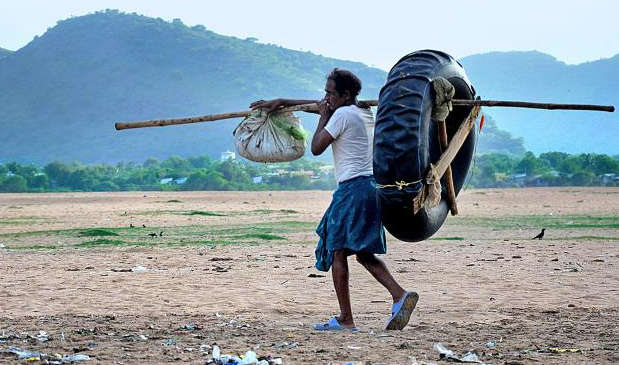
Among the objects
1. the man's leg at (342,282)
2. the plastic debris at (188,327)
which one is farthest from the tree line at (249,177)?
the plastic debris at (188,327)

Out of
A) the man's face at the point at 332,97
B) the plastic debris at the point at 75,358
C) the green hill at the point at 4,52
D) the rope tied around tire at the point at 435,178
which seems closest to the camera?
the plastic debris at the point at 75,358

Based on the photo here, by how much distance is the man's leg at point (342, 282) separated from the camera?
295 inches

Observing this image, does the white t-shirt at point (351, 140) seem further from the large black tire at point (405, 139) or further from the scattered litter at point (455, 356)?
the scattered litter at point (455, 356)

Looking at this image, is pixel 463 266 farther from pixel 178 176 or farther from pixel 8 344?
pixel 178 176

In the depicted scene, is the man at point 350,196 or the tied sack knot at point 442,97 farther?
the man at point 350,196

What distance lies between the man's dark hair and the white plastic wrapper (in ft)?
2.90

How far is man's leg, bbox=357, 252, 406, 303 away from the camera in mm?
7508

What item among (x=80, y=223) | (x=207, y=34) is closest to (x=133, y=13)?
(x=207, y=34)

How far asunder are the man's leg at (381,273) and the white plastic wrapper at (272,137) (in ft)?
3.60

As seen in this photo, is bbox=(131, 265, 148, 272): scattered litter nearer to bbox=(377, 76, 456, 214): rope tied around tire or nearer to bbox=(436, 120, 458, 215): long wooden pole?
bbox=(436, 120, 458, 215): long wooden pole

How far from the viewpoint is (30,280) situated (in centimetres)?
1130

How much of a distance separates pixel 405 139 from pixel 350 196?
68cm

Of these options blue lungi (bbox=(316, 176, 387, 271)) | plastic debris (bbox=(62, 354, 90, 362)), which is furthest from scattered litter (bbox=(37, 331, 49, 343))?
blue lungi (bbox=(316, 176, 387, 271))

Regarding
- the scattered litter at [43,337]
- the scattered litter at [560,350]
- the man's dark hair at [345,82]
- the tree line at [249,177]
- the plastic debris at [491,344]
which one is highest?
the man's dark hair at [345,82]
